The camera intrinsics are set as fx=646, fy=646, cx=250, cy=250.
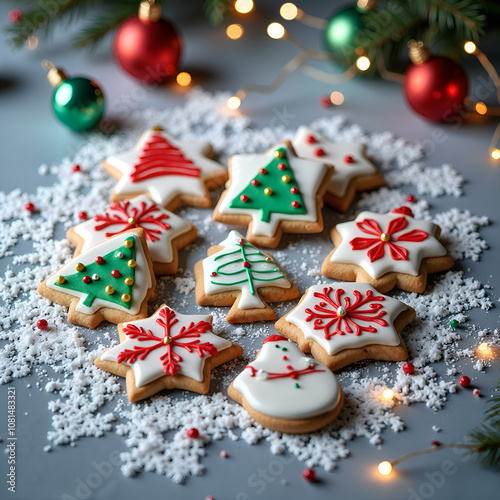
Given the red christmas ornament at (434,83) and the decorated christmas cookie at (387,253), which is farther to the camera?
the red christmas ornament at (434,83)

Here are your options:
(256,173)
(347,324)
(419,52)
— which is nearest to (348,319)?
(347,324)

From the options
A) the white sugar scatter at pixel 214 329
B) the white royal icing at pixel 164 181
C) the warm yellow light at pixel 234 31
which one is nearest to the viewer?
the white sugar scatter at pixel 214 329

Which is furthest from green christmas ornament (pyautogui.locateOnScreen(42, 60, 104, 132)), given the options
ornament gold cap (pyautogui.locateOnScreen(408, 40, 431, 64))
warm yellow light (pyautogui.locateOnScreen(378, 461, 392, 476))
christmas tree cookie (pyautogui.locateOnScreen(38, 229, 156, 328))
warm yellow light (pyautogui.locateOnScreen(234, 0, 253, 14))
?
warm yellow light (pyautogui.locateOnScreen(378, 461, 392, 476))

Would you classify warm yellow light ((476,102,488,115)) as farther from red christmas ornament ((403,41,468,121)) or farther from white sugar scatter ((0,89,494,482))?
white sugar scatter ((0,89,494,482))

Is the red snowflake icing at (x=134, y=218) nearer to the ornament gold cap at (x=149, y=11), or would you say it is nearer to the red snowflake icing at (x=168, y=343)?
the red snowflake icing at (x=168, y=343)

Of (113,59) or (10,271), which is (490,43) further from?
(10,271)

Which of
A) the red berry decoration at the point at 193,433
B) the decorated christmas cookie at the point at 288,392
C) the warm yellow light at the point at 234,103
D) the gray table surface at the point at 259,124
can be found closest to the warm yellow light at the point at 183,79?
the gray table surface at the point at 259,124

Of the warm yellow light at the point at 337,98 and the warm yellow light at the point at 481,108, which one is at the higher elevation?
the warm yellow light at the point at 481,108

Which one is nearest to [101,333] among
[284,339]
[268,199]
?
[284,339]
